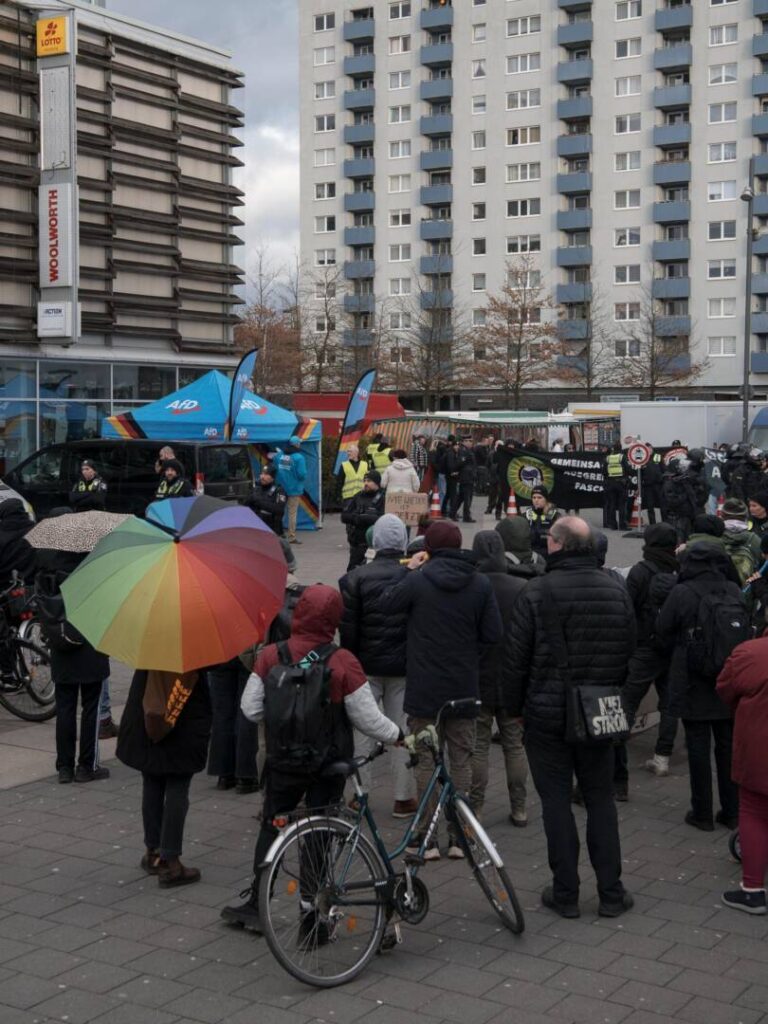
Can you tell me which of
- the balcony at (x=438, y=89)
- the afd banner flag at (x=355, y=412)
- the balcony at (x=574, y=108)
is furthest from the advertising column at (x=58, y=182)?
the balcony at (x=438, y=89)

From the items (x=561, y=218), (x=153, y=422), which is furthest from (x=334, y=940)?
(x=561, y=218)

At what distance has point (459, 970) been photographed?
5.68 m

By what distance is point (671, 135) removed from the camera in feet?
249

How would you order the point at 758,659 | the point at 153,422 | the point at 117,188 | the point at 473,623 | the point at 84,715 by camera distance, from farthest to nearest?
the point at 117,188, the point at 153,422, the point at 84,715, the point at 473,623, the point at 758,659

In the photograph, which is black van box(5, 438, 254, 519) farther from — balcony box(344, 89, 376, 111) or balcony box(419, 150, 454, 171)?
balcony box(344, 89, 376, 111)

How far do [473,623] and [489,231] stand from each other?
75739 mm

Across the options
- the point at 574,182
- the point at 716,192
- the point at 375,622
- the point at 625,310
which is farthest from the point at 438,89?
the point at 375,622

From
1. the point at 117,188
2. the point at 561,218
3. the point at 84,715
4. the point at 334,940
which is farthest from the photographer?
the point at 561,218

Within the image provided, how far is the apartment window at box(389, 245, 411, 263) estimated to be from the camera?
83250 millimetres

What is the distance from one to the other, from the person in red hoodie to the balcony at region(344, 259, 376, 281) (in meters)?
79.2

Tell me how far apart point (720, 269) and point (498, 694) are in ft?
235

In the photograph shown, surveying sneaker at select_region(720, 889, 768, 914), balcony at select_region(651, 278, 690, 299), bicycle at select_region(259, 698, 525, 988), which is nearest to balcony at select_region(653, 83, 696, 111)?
balcony at select_region(651, 278, 690, 299)

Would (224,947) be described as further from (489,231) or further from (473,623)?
(489,231)

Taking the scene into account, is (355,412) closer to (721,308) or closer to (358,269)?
(721,308)
